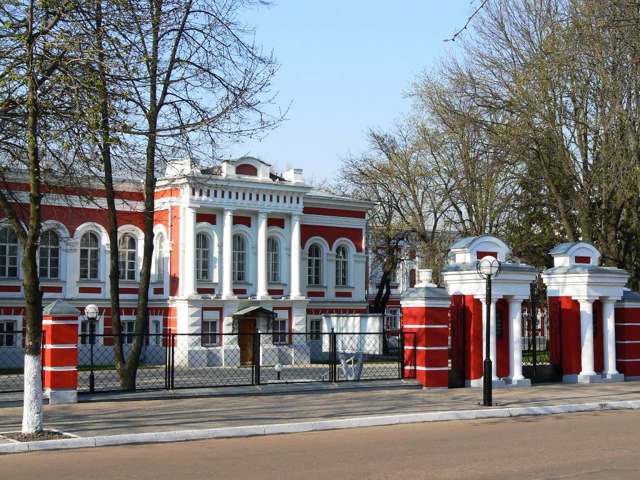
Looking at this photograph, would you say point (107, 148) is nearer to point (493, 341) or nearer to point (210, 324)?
point (493, 341)

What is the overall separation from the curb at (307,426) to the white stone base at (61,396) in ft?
15.0

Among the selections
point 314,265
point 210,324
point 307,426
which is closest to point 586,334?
point 307,426

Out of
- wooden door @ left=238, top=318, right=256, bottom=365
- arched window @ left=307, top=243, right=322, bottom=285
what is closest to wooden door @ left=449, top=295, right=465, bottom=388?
wooden door @ left=238, top=318, right=256, bottom=365

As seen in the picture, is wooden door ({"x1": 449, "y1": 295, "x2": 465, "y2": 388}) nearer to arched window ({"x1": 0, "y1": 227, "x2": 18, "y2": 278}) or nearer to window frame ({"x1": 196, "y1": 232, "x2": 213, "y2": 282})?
window frame ({"x1": 196, "y1": 232, "x2": 213, "y2": 282})

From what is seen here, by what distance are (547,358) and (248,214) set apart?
19.5m

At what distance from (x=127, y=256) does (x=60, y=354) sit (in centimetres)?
2372

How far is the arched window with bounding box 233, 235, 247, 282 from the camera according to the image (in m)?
43.1

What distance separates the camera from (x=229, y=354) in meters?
39.4

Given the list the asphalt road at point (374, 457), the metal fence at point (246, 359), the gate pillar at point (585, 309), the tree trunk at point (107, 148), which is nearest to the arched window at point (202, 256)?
the metal fence at point (246, 359)

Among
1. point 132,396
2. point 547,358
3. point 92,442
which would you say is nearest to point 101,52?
point 92,442

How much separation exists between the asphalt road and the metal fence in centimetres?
706

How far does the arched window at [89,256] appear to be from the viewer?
4034 centimetres

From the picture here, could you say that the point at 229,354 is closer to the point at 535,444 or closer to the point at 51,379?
the point at 51,379

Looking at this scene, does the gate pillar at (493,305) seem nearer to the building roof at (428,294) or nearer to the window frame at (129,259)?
the building roof at (428,294)
